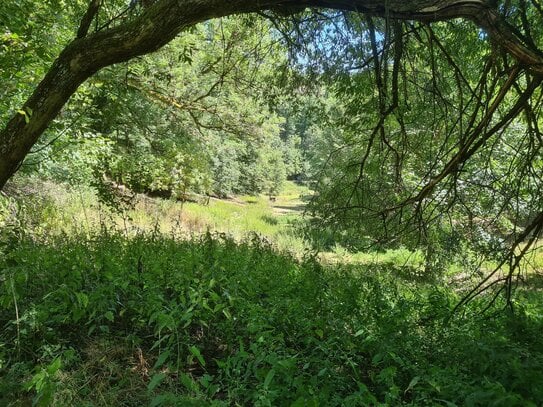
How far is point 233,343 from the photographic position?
3.00m

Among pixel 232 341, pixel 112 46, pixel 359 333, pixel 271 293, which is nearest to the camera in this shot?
pixel 112 46

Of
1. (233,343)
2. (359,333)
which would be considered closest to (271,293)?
(233,343)

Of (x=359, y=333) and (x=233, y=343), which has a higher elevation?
(x=359, y=333)

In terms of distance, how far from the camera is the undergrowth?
222 centimetres

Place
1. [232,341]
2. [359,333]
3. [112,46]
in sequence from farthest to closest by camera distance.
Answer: [232,341] < [359,333] < [112,46]

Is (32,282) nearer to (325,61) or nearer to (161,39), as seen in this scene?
(161,39)

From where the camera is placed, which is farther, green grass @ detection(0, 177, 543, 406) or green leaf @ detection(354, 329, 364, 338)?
green leaf @ detection(354, 329, 364, 338)

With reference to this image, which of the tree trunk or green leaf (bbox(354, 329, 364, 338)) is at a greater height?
the tree trunk

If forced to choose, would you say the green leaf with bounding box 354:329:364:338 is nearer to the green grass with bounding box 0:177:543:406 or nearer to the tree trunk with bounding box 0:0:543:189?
the green grass with bounding box 0:177:543:406

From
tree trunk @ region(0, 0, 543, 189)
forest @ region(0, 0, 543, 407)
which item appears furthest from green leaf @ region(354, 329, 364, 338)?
tree trunk @ region(0, 0, 543, 189)

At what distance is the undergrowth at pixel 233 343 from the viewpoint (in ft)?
7.27

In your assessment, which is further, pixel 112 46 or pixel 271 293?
pixel 271 293

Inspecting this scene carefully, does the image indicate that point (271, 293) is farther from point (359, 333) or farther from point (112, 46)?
point (112, 46)

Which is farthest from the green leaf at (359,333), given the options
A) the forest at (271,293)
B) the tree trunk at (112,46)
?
the tree trunk at (112,46)
